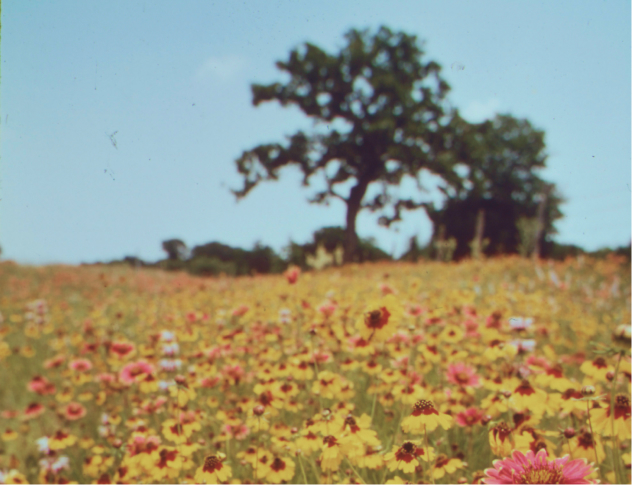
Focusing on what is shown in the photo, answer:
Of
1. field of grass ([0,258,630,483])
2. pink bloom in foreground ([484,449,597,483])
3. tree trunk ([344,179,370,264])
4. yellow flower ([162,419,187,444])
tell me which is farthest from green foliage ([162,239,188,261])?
pink bloom in foreground ([484,449,597,483])

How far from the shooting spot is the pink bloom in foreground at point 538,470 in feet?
2.37

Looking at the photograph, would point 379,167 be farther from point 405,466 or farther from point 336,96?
point 405,466

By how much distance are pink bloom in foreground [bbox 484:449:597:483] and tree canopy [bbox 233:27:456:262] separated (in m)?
14.5

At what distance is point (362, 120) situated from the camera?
16219 millimetres

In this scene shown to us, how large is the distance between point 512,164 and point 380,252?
425 inches

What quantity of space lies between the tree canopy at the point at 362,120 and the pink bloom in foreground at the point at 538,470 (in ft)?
47.6

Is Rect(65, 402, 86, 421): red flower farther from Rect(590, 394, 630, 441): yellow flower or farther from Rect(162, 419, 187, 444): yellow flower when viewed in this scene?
Rect(590, 394, 630, 441): yellow flower

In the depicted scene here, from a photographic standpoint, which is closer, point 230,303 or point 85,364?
point 85,364

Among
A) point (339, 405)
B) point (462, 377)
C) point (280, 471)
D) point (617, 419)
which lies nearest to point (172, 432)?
point (280, 471)

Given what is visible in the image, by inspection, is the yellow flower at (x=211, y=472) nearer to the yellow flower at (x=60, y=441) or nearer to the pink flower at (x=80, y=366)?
the yellow flower at (x=60, y=441)

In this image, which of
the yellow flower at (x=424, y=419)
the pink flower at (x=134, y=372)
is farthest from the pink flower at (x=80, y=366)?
the yellow flower at (x=424, y=419)

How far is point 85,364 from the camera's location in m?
2.41

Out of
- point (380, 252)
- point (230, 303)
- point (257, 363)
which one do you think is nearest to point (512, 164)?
point (380, 252)

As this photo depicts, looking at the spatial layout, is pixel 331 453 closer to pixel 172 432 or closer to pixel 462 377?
pixel 172 432
